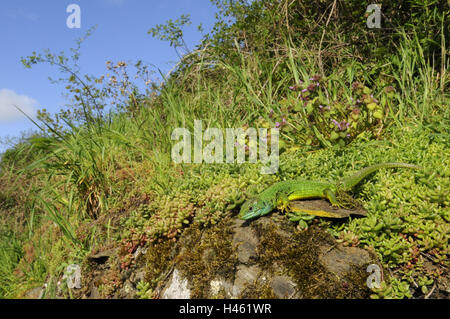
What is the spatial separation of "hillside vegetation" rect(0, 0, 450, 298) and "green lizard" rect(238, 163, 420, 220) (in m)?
0.23

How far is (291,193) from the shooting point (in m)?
3.24

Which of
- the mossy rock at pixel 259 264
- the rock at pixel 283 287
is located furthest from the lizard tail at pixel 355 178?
the rock at pixel 283 287

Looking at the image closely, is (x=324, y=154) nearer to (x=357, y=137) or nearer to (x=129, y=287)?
(x=357, y=137)

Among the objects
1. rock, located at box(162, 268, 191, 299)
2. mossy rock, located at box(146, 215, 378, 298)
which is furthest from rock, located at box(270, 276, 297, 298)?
rock, located at box(162, 268, 191, 299)

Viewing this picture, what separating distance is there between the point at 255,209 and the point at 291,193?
42 cm

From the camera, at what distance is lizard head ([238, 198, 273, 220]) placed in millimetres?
3148

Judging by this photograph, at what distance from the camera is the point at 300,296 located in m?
2.65

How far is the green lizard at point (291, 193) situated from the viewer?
3.16 m

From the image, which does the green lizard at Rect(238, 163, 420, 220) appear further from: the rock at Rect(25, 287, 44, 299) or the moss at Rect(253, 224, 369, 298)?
the rock at Rect(25, 287, 44, 299)

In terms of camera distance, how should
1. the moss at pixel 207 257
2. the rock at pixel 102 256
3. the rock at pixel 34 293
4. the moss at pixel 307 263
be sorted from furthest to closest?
the rock at pixel 34 293 < the rock at pixel 102 256 < the moss at pixel 207 257 < the moss at pixel 307 263

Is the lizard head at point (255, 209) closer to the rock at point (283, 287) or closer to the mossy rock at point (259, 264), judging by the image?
the mossy rock at point (259, 264)
